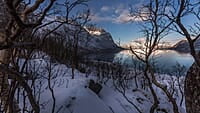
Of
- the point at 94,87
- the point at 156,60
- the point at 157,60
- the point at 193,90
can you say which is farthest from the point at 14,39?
the point at 157,60

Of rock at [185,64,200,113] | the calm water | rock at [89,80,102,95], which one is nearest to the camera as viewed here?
rock at [185,64,200,113]

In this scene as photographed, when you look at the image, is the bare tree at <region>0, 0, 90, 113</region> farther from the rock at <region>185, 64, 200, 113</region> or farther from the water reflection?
the water reflection

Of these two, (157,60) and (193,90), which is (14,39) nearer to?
(193,90)

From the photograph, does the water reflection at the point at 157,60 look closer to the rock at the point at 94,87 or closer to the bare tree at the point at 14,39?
the rock at the point at 94,87

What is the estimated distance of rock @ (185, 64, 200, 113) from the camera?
8836 mm

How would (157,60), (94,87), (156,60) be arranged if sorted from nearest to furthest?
(94,87)
(156,60)
(157,60)

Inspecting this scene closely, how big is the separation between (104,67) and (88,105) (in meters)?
20.4

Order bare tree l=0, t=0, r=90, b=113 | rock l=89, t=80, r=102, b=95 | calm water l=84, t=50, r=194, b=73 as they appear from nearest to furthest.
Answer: bare tree l=0, t=0, r=90, b=113
rock l=89, t=80, r=102, b=95
calm water l=84, t=50, r=194, b=73

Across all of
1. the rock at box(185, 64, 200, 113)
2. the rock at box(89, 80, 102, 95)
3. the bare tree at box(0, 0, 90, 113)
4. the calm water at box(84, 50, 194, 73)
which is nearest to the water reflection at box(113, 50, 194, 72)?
the calm water at box(84, 50, 194, 73)

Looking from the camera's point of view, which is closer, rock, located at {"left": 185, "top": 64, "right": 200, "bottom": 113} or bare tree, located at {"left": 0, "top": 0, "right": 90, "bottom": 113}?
bare tree, located at {"left": 0, "top": 0, "right": 90, "bottom": 113}

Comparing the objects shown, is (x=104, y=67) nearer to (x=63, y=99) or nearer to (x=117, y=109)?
(x=117, y=109)

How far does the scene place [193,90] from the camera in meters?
9.14

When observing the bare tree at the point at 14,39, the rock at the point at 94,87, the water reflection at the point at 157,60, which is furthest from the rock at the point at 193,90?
the rock at the point at 94,87

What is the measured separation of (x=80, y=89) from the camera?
1630 cm
